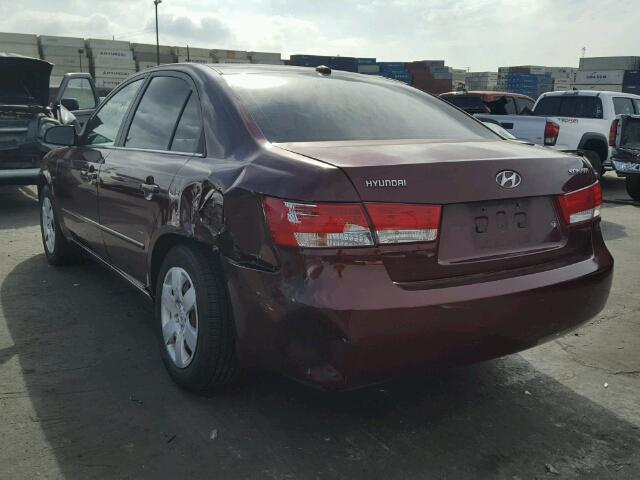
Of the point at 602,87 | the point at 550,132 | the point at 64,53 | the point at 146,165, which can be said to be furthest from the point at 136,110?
the point at 64,53

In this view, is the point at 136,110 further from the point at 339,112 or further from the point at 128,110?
the point at 339,112

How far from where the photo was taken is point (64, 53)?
4722cm

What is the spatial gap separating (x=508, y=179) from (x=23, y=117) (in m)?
8.14

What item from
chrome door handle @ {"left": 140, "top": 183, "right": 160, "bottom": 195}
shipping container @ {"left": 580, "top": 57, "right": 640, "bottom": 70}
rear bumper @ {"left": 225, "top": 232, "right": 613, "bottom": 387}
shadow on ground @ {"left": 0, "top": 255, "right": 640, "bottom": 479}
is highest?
shipping container @ {"left": 580, "top": 57, "right": 640, "bottom": 70}

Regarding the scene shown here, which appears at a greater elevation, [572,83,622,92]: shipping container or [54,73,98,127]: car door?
[572,83,622,92]: shipping container

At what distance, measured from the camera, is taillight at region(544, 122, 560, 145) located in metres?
10.8

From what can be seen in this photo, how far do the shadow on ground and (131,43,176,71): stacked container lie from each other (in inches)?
2010

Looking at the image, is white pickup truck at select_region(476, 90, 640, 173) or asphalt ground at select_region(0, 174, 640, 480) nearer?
asphalt ground at select_region(0, 174, 640, 480)

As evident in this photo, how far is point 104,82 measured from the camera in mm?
47688

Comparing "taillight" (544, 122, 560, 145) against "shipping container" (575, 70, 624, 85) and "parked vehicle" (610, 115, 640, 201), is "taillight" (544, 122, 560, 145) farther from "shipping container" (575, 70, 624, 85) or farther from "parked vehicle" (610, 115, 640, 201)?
"shipping container" (575, 70, 624, 85)

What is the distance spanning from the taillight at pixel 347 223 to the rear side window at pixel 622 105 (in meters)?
11.2

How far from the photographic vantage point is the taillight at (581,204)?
2730 mm

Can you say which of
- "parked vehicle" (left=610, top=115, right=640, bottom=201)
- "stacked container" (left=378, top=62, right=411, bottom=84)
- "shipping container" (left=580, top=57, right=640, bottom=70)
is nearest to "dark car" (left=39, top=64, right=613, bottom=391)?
"parked vehicle" (left=610, top=115, right=640, bottom=201)

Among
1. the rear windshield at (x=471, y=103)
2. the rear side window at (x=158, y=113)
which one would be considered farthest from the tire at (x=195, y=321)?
the rear windshield at (x=471, y=103)
